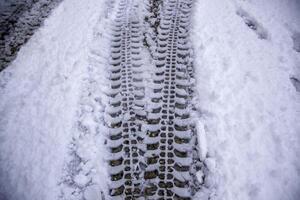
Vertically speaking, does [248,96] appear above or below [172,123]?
above

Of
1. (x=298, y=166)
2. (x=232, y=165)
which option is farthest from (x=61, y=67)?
(x=298, y=166)

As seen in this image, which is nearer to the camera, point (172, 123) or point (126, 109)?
point (172, 123)

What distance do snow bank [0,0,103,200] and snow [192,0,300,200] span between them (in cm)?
173

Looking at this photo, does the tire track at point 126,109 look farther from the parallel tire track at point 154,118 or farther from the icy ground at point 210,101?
the icy ground at point 210,101

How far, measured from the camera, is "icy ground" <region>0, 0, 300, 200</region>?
107 inches

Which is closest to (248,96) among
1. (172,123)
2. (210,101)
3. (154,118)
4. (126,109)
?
(210,101)

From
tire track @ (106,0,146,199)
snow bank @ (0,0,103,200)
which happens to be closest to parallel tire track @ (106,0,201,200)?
tire track @ (106,0,146,199)

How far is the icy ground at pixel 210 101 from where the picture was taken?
8.89 ft

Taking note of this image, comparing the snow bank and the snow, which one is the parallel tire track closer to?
the snow

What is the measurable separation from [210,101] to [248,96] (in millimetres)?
514

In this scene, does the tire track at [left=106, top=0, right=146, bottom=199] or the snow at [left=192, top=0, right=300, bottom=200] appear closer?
the snow at [left=192, top=0, right=300, bottom=200]

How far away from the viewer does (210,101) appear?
3.24 m

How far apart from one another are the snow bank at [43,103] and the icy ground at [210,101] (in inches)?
0.5

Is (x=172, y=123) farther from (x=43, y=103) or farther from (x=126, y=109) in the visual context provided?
(x=43, y=103)
